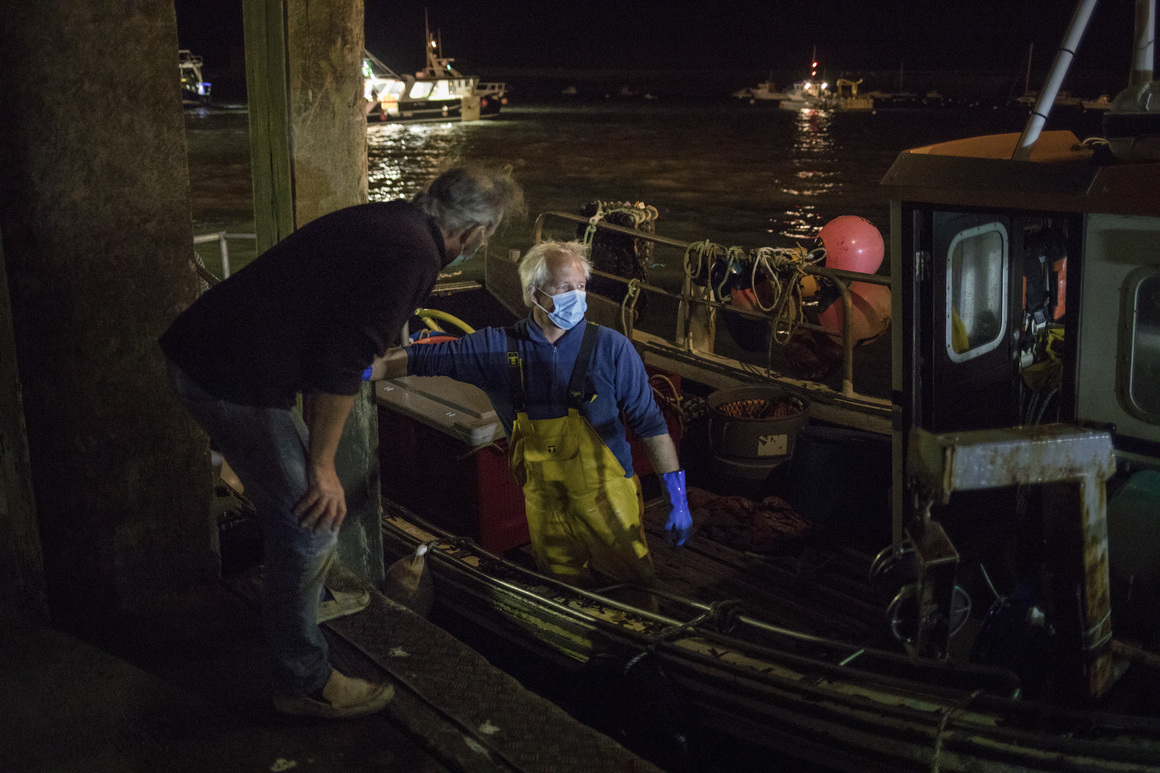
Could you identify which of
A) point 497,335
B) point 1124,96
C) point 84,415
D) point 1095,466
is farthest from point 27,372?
point 1124,96

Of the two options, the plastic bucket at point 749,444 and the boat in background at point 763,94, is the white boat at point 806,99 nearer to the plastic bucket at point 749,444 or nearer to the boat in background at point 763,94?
the boat in background at point 763,94

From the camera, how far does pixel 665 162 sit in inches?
2028

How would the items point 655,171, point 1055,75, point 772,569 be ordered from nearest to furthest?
1. point 1055,75
2. point 772,569
3. point 655,171

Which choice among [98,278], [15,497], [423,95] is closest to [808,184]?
[423,95]

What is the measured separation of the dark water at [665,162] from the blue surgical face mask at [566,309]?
6.80 meters

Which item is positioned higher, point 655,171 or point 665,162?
point 665,162

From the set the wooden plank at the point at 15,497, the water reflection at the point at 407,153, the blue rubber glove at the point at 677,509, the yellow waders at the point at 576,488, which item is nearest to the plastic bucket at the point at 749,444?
the blue rubber glove at the point at 677,509

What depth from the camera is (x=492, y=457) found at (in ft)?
17.7

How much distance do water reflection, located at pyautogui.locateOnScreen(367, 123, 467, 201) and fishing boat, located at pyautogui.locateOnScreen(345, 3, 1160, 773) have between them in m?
26.7

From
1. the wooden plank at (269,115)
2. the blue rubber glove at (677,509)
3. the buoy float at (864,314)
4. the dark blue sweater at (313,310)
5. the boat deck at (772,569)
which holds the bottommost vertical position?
the boat deck at (772,569)

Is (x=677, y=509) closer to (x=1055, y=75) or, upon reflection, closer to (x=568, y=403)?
(x=568, y=403)

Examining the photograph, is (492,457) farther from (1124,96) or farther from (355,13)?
(1124,96)

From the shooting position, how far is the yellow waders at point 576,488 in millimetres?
4047

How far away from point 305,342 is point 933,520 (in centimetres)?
192
